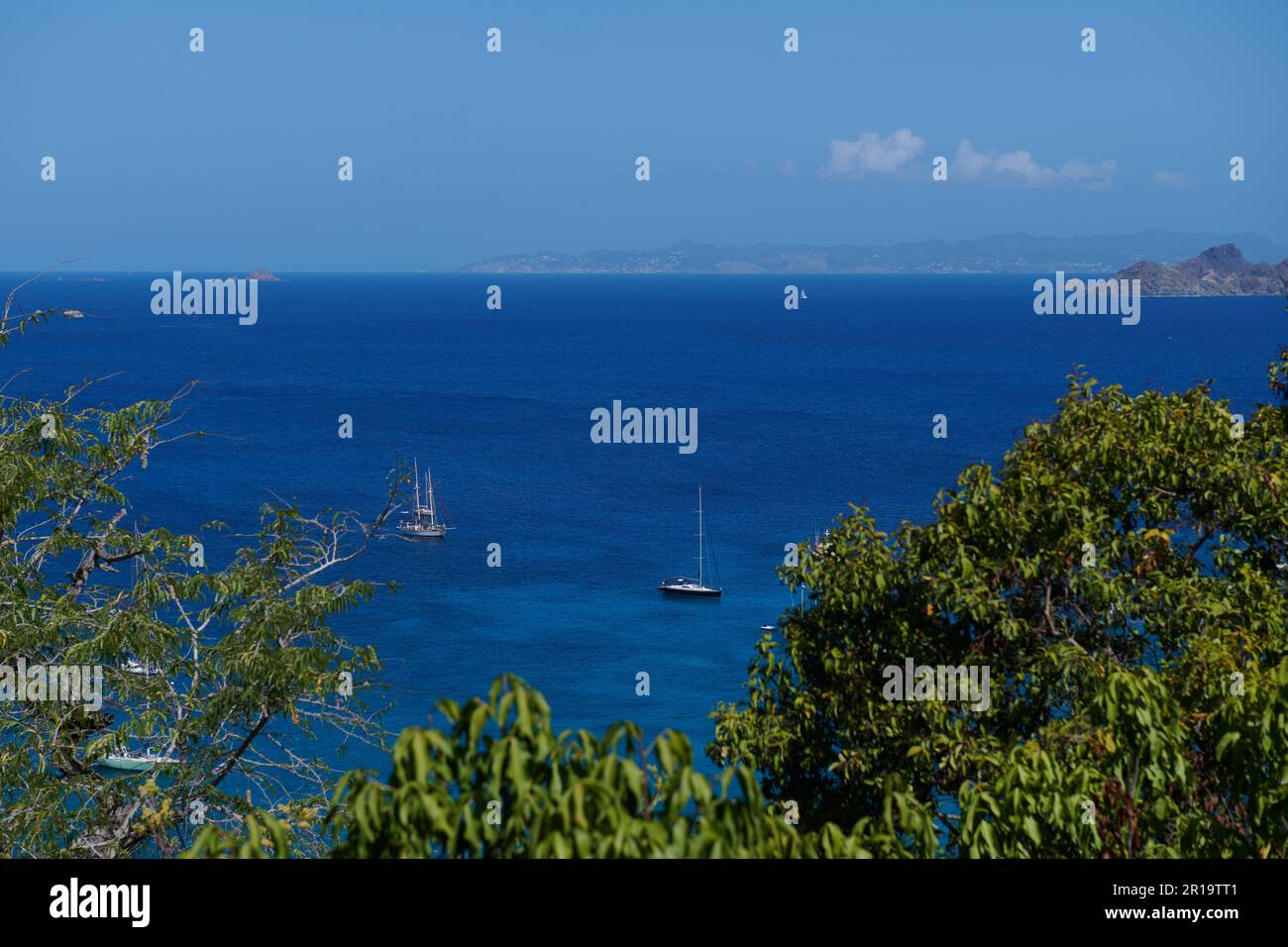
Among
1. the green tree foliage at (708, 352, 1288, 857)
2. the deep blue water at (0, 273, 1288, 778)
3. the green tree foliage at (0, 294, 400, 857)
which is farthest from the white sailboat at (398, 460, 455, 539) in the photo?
the green tree foliage at (708, 352, 1288, 857)

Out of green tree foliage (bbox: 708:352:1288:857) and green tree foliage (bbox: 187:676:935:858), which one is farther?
green tree foliage (bbox: 708:352:1288:857)

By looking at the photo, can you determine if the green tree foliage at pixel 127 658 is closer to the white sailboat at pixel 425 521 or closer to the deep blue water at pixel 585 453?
the deep blue water at pixel 585 453

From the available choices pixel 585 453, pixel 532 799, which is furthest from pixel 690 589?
pixel 532 799

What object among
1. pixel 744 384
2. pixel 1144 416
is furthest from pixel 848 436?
pixel 1144 416

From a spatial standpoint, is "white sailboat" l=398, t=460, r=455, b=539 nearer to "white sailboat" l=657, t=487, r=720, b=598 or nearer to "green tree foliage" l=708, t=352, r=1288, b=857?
"white sailboat" l=657, t=487, r=720, b=598

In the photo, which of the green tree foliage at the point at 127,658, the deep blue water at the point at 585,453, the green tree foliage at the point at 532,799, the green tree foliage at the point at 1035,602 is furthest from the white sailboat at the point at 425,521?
the green tree foliage at the point at 532,799

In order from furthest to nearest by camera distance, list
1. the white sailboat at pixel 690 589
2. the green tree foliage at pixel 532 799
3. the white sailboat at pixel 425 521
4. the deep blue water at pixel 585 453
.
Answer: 1. the white sailboat at pixel 425 521
2. the white sailboat at pixel 690 589
3. the deep blue water at pixel 585 453
4. the green tree foliage at pixel 532 799

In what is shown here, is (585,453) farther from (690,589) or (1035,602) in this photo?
(1035,602)
